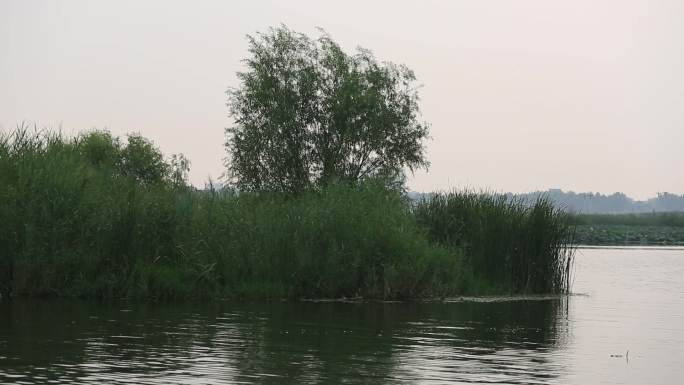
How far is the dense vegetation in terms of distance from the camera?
421 feet

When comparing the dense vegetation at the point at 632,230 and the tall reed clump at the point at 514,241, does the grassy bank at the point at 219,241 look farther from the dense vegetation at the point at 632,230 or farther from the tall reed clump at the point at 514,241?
the dense vegetation at the point at 632,230

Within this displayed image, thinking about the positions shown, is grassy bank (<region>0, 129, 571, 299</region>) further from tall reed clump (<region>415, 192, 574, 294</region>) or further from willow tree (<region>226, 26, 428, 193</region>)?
willow tree (<region>226, 26, 428, 193</region>)

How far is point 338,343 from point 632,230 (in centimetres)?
12914

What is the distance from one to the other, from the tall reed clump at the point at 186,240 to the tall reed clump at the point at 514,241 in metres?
2.28

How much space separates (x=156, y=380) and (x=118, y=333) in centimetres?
617

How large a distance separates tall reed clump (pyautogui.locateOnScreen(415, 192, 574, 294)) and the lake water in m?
3.88

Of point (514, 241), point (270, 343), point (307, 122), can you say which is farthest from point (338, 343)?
point (307, 122)

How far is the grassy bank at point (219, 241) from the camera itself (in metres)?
30.3

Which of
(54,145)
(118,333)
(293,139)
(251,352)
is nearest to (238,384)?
(251,352)

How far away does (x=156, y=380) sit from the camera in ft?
53.2

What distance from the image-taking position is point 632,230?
475ft

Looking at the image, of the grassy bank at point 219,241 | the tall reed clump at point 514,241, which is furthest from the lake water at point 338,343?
the tall reed clump at point 514,241

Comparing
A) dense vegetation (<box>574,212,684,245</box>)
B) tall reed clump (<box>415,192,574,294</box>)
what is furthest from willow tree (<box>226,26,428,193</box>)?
dense vegetation (<box>574,212,684,245</box>)

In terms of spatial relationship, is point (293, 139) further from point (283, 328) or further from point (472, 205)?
point (283, 328)
